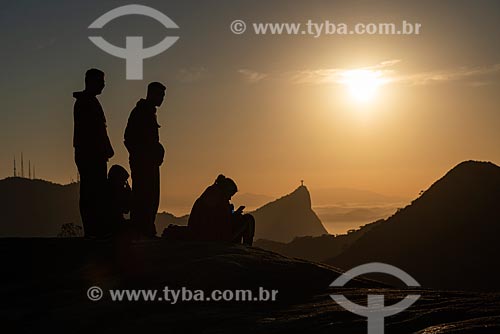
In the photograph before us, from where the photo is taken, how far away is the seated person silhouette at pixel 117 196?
55.4 feet

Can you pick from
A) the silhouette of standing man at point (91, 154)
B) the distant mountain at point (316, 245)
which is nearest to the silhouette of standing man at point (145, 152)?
the silhouette of standing man at point (91, 154)

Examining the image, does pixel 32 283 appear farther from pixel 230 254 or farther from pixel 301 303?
pixel 301 303

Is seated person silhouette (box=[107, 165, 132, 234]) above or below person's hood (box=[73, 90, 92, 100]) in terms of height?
below

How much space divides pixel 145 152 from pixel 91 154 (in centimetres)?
206

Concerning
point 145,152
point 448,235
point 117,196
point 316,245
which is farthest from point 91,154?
point 316,245

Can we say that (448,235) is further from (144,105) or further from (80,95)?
(80,95)

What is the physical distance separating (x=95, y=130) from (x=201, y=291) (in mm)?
5766

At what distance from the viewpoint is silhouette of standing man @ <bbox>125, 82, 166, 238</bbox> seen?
61.9 feet

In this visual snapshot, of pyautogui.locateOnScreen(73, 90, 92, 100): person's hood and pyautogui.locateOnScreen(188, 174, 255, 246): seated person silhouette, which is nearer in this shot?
pyautogui.locateOnScreen(73, 90, 92, 100): person's hood

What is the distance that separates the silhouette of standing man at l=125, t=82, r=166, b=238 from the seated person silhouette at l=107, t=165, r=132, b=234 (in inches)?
51.9

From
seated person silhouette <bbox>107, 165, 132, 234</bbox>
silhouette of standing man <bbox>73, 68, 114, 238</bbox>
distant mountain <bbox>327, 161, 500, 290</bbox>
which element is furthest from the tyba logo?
distant mountain <bbox>327, 161, 500, 290</bbox>

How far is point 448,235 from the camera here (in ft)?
378

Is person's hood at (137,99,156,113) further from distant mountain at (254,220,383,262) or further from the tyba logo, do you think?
distant mountain at (254,220,383,262)

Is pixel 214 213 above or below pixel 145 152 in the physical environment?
below
